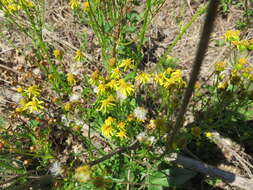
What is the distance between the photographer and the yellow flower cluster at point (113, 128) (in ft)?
7.01

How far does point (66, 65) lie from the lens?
11.4 feet

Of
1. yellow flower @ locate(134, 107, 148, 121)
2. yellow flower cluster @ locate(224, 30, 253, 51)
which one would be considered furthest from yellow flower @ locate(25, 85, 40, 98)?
yellow flower cluster @ locate(224, 30, 253, 51)

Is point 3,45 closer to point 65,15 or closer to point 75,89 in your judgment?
point 65,15

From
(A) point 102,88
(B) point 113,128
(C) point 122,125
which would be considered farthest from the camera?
(B) point 113,128

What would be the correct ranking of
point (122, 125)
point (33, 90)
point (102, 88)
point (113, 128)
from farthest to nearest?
1. point (33, 90)
2. point (113, 128)
3. point (122, 125)
4. point (102, 88)

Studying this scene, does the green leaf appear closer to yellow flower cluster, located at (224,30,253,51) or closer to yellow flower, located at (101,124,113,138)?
yellow flower, located at (101,124,113,138)

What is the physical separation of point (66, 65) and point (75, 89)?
0.43 meters

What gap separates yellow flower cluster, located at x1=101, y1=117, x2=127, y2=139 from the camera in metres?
2.14

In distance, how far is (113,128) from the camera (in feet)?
7.30

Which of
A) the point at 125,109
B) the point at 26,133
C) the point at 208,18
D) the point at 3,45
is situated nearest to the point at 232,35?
the point at 125,109

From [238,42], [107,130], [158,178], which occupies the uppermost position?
[238,42]

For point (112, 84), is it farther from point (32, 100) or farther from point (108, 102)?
point (32, 100)

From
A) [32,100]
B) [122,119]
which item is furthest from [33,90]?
[122,119]

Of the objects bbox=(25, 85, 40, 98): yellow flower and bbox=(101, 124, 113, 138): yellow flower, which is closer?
bbox=(101, 124, 113, 138): yellow flower
